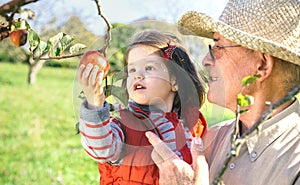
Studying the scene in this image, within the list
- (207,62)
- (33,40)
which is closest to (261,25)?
(207,62)

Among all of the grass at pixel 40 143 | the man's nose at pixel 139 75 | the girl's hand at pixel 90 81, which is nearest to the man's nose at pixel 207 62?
the man's nose at pixel 139 75

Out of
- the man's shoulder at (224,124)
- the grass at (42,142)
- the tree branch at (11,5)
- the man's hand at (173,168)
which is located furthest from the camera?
the grass at (42,142)

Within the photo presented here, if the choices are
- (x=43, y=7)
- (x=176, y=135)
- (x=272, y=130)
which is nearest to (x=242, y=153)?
(x=272, y=130)

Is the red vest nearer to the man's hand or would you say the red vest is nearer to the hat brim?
the man's hand

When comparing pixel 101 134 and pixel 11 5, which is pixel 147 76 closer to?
pixel 101 134

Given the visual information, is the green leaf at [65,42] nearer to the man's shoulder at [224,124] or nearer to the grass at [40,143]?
the man's shoulder at [224,124]

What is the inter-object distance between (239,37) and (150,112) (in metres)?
0.38

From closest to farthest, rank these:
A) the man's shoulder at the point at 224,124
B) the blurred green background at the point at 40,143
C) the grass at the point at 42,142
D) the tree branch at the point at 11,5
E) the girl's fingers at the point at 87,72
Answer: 1. the tree branch at the point at 11,5
2. the girl's fingers at the point at 87,72
3. the man's shoulder at the point at 224,124
4. the grass at the point at 42,142
5. the blurred green background at the point at 40,143

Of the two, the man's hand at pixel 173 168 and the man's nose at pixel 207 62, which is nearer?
the man's hand at pixel 173 168

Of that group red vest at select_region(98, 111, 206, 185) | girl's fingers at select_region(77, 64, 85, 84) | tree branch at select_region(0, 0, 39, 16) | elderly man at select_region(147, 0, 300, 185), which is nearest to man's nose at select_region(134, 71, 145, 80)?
red vest at select_region(98, 111, 206, 185)

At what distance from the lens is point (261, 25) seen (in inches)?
64.4

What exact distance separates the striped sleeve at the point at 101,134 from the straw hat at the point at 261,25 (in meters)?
0.42

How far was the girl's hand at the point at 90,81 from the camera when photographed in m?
1.21

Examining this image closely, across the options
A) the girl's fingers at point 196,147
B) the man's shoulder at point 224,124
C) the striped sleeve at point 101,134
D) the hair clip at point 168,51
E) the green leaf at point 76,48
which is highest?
the green leaf at point 76,48
